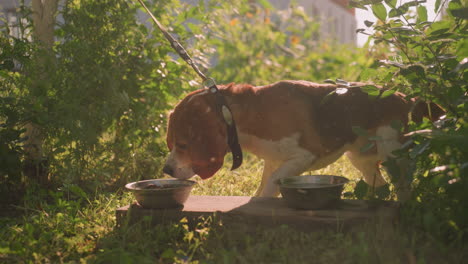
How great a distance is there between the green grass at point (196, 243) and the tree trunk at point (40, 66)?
70 centimetres

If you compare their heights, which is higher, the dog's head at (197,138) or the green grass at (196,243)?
the dog's head at (197,138)

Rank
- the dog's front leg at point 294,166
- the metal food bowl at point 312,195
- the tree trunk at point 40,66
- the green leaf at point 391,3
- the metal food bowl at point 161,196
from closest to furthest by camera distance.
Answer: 1. the green leaf at point 391,3
2. the metal food bowl at point 312,195
3. the metal food bowl at point 161,196
4. the dog's front leg at point 294,166
5. the tree trunk at point 40,66

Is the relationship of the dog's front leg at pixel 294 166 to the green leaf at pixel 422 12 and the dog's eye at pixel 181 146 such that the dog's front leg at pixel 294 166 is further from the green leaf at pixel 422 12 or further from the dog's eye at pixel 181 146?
the green leaf at pixel 422 12

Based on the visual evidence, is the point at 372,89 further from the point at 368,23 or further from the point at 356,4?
the point at 356,4

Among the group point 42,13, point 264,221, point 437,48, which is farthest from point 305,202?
point 42,13

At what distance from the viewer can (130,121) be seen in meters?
3.80

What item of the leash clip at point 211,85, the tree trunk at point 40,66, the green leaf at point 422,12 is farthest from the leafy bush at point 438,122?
the tree trunk at point 40,66

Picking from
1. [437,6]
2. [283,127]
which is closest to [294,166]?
[283,127]

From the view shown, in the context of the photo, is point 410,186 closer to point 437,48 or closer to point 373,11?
point 437,48

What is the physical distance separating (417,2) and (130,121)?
2478mm

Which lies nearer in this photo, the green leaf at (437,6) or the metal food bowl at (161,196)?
the green leaf at (437,6)

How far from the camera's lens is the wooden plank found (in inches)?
89.7

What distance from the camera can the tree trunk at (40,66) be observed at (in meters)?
3.32

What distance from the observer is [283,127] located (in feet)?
8.79
